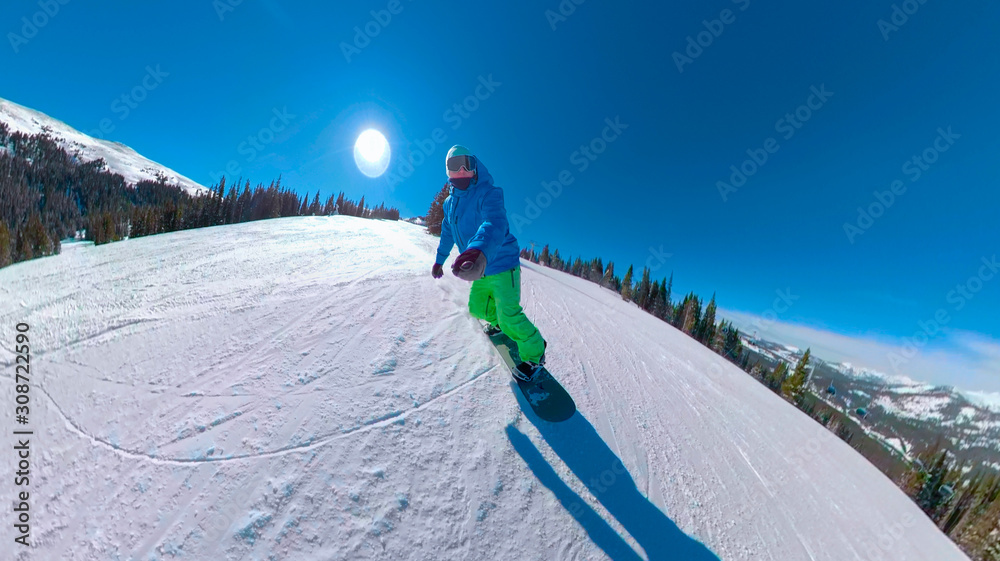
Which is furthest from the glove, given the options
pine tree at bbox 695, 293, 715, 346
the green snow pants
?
pine tree at bbox 695, 293, 715, 346

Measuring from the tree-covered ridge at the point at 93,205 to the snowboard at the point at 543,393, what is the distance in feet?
31.1

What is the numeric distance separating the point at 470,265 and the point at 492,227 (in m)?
0.46

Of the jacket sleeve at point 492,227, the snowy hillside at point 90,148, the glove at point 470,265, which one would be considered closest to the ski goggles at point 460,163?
the jacket sleeve at point 492,227

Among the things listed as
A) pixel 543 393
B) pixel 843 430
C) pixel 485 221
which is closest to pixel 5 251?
pixel 485 221

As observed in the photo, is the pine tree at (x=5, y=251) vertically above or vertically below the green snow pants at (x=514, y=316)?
below

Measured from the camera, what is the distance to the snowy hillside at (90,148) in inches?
4658

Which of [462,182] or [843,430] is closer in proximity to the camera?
[462,182]

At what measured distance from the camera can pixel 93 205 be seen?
65.3m

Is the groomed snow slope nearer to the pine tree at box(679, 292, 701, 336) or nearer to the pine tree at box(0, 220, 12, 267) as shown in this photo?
the pine tree at box(0, 220, 12, 267)

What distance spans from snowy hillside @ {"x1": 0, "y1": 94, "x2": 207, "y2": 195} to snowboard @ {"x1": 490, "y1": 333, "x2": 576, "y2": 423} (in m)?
153

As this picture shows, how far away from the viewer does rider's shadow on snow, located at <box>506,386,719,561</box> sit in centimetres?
198

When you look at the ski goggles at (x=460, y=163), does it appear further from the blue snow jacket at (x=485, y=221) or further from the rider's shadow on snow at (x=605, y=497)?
the rider's shadow on snow at (x=605, y=497)

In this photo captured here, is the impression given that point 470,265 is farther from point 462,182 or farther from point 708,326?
point 708,326

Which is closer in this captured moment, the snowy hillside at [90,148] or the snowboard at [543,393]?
the snowboard at [543,393]
